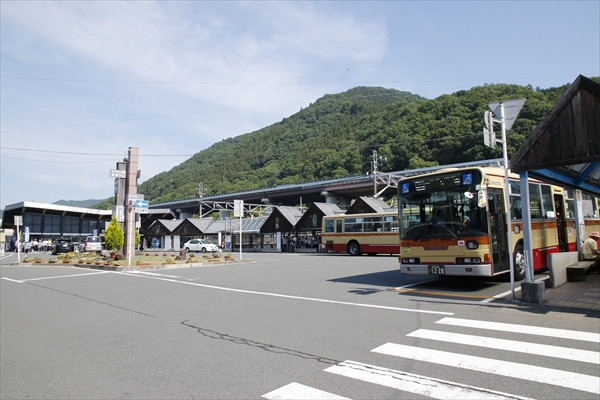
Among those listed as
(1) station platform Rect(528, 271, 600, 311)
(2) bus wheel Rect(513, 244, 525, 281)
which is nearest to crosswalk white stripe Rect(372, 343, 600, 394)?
(1) station platform Rect(528, 271, 600, 311)

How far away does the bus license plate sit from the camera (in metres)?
10.6

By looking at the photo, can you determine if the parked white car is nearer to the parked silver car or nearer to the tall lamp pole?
the parked silver car

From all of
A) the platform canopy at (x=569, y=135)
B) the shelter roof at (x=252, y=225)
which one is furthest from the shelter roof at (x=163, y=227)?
the platform canopy at (x=569, y=135)

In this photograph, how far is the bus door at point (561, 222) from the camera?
13508mm

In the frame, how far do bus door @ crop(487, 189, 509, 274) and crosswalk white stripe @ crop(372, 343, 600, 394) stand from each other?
5.72m

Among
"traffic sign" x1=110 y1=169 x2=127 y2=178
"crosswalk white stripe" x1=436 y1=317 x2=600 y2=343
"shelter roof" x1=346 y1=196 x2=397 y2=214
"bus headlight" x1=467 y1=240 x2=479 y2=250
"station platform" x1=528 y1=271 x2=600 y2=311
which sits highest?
"traffic sign" x1=110 y1=169 x2=127 y2=178

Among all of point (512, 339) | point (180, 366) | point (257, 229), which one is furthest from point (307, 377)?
point (257, 229)

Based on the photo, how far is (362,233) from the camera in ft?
98.8

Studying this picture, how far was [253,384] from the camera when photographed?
178 inches

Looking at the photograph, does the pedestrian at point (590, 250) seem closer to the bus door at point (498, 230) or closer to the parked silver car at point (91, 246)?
the bus door at point (498, 230)

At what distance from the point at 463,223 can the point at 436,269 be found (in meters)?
1.40

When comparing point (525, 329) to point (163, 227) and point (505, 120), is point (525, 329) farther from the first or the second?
point (163, 227)

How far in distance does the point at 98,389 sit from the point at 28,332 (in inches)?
155

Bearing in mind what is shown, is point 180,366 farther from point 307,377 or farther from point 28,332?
point 28,332
